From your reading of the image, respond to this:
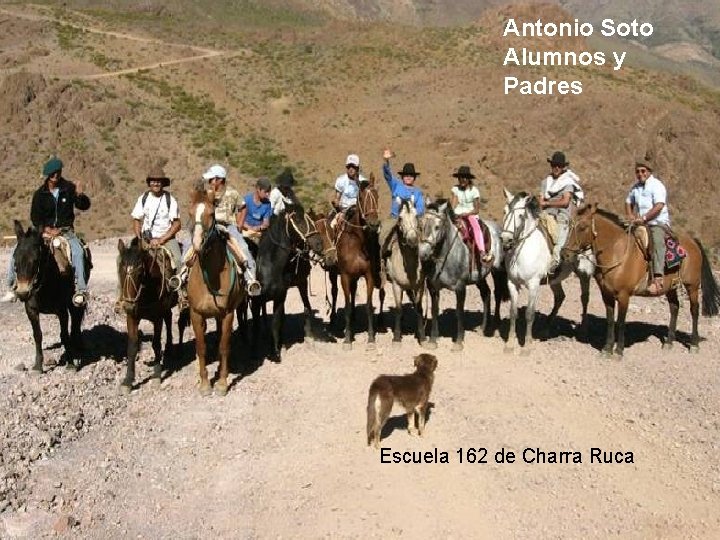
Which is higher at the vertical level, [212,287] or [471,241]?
[471,241]

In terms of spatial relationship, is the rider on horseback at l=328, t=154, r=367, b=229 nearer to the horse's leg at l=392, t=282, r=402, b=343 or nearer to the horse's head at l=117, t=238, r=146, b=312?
the horse's leg at l=392, t=282, r=402, b=343

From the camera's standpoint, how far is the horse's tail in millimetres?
13883

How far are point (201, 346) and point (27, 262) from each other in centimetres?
278

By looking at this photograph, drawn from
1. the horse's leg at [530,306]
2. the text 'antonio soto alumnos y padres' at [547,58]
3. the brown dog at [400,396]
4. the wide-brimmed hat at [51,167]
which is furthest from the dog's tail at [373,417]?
the text 'antonio soto alumnos y padres' at [547,58]

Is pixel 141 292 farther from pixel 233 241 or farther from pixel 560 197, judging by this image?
pixel 560 197

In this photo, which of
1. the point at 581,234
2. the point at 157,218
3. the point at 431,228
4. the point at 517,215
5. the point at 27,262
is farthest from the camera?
the point at 581,234

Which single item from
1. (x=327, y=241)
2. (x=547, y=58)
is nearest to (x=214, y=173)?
(x=327, y=241)

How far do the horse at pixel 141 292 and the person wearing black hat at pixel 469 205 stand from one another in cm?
525

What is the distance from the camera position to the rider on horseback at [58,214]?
37.3 feet

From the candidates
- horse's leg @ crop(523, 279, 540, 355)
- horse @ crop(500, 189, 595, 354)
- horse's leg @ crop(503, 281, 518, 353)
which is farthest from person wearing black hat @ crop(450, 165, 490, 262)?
horse's leg @ crop(523, 279, 540, 355)

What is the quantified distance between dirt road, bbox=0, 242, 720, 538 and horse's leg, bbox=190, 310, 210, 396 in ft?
0.88

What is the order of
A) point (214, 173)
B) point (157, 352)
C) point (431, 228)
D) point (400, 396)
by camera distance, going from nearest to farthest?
point (400, 396) < point (214, 173) < point (157, 352) < point (431, 228)

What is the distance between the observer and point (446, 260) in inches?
497

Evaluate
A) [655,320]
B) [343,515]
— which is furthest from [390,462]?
[655,320]
